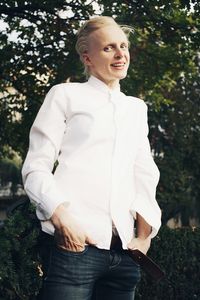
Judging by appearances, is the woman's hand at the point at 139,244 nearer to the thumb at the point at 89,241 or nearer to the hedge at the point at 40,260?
the thumb at the point at 89,241

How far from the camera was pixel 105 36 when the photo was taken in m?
2.28

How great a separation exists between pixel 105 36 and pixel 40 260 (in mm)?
2215

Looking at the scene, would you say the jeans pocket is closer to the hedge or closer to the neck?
the neck

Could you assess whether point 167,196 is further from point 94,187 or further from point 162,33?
point 94,187

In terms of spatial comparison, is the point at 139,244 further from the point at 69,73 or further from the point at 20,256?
the point at 69,73

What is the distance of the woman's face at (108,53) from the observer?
2277 millimetres

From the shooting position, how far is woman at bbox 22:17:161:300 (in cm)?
199

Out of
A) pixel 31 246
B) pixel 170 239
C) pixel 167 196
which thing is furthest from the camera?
pixel 167 196

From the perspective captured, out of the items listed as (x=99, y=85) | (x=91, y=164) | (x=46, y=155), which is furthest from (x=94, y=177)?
(x=99, y=85)

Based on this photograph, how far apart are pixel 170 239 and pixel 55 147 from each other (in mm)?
5084

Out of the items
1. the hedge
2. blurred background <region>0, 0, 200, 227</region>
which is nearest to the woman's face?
the hedge

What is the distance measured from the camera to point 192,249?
718cm

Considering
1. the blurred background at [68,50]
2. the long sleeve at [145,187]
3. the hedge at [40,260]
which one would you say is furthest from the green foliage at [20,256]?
the blurred background at [68,50]

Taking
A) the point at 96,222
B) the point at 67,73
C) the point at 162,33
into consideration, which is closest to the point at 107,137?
the point at 96,222
